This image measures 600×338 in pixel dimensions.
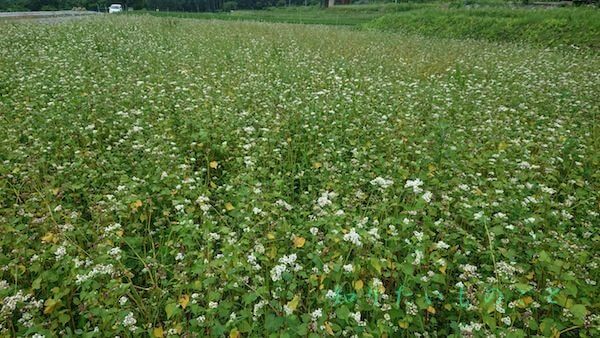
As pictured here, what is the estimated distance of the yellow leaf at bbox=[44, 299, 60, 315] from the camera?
2.43 metres

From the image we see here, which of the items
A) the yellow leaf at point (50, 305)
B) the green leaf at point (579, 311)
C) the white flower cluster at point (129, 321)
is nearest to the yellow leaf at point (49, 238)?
the yellow leaf at point (50, 305)

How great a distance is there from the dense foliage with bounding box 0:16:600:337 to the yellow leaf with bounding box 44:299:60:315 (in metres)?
0.02

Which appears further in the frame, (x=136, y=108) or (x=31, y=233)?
(x=136, y=108)

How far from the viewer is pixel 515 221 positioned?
3.23 m

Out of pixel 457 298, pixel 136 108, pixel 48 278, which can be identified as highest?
pixel 136 108

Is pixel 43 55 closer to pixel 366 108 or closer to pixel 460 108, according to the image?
pixel 366 108

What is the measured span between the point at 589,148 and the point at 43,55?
11.5m

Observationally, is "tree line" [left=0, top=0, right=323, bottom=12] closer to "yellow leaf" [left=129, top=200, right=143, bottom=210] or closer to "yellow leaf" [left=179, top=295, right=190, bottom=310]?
"yellow leaf" [left=129, top=200, right=143, bottom=210]

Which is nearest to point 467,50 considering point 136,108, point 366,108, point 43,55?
point 366,108

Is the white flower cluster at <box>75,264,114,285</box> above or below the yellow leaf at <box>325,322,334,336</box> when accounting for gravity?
above

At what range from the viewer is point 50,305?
2428 mm

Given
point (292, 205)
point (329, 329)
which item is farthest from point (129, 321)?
point (292, 205)

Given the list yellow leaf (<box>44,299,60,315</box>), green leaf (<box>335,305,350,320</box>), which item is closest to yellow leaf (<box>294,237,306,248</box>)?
green leaf (<box>335,305,350,320</box>)

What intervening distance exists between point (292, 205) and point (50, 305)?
206 cm
